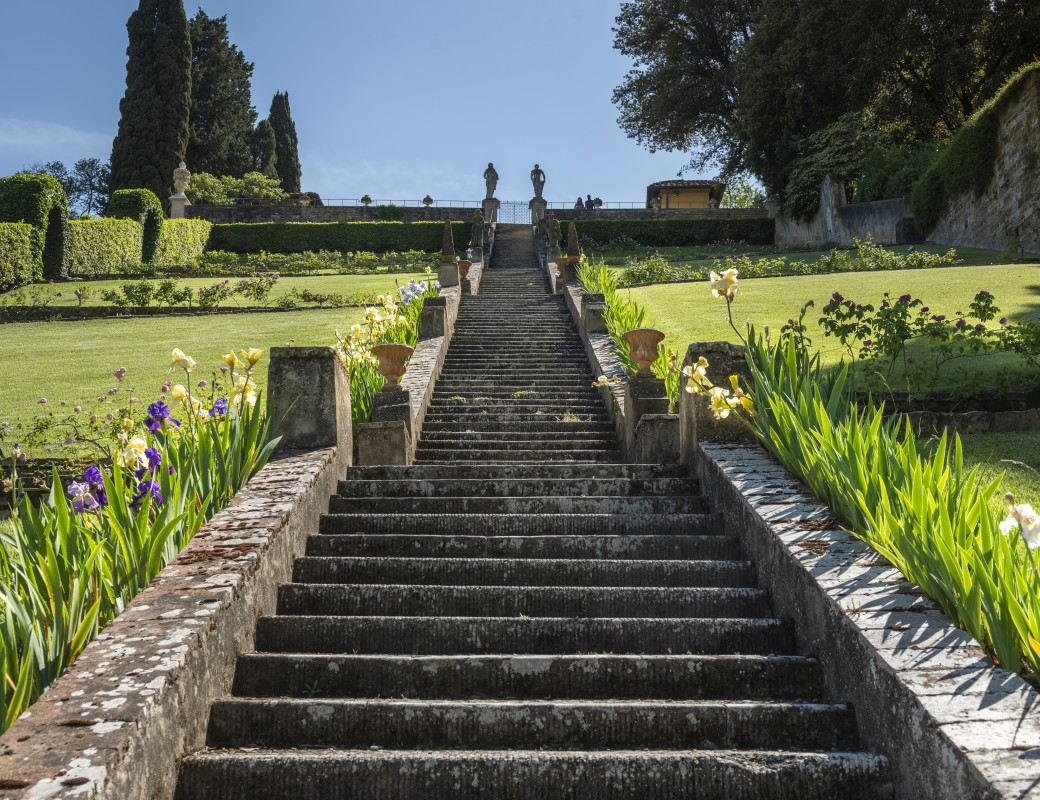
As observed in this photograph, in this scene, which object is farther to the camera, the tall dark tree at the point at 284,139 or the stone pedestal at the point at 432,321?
the tall dark tree at the point at 284,139

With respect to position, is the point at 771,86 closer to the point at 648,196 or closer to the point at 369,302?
the point at 648,196

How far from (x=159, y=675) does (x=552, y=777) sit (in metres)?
1.21

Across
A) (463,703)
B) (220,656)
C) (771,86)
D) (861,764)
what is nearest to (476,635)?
(463,703)

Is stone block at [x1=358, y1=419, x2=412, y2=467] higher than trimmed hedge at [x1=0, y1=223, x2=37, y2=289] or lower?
lower

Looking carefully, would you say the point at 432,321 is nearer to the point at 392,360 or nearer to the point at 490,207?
the point at 392,360

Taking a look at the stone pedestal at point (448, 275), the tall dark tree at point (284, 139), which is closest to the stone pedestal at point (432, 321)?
the stone pedestal at point (448, 275)

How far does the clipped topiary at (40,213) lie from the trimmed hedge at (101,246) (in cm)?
60

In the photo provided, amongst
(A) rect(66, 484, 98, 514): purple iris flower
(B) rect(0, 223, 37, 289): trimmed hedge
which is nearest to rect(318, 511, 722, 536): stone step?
(A) rect(66, 484, 98, 514): purple iris flower

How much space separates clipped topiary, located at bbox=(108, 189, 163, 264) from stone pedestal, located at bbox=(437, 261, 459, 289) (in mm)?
14495

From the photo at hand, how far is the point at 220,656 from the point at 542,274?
728 inches

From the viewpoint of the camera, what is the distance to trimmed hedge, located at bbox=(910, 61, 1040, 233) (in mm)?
19953

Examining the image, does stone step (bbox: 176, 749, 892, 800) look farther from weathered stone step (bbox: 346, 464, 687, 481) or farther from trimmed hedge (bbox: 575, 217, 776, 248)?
trimmed hedge (bbox: 575, 217, 776, 248)

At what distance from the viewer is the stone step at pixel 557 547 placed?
432cm

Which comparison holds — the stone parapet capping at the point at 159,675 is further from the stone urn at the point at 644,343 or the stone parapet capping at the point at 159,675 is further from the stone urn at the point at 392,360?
the stone urn at the point at 644,343
